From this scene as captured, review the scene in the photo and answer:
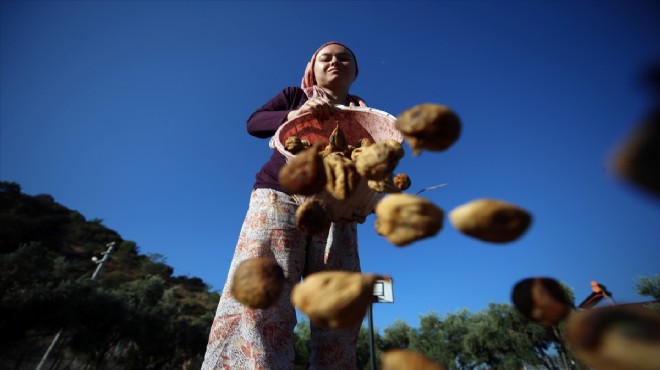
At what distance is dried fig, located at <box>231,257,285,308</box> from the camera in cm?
128

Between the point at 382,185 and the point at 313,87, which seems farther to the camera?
the point at 313,87

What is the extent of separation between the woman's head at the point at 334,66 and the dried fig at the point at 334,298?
2053 millimetres

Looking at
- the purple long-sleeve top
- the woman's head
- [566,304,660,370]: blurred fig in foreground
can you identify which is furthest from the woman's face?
[566,304,660,370]: blurred fig in foreground

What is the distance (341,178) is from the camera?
1.52 m

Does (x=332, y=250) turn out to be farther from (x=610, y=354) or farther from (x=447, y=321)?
(x=447, y=321)

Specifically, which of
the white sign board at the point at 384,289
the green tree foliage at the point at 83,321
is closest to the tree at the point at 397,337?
the green tree foliage at the point at 83,321

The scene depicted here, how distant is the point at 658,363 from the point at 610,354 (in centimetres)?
10

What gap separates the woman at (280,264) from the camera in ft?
6.50

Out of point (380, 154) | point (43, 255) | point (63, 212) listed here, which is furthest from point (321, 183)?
point (63, 212)

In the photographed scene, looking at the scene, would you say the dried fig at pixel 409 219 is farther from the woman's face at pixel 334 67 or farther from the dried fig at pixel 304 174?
the woman's face at pixel 334 67

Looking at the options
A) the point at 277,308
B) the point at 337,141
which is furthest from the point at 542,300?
the point at 277,308

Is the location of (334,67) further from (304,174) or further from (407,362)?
(407,362)

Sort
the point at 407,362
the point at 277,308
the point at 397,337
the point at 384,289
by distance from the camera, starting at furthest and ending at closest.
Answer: the point at 397,337 < the point at 384,289 < the point at 277,308 < the point at 407,362

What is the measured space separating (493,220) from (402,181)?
747 millimetres
